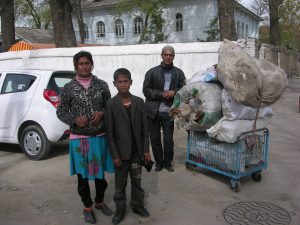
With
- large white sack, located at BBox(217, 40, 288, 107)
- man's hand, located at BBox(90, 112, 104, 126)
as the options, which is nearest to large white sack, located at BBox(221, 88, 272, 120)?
large white sack, located at BBox(217, 40, 288, 107)

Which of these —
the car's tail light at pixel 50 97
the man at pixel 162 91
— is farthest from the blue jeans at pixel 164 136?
the car's tail light at pixel 50 97

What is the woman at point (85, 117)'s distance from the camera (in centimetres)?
376

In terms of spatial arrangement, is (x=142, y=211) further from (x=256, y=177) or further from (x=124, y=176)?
(x=256, y=177)

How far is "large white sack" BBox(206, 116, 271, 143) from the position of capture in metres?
4.77

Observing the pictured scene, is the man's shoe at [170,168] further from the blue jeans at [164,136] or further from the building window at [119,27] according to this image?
the building window at [119,27]

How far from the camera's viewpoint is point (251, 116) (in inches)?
196

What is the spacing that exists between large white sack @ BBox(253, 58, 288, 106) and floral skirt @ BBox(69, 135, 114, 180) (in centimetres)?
208

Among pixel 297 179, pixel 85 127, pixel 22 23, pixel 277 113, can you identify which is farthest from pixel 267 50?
pixel 22 23

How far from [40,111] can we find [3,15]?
11.6 meters

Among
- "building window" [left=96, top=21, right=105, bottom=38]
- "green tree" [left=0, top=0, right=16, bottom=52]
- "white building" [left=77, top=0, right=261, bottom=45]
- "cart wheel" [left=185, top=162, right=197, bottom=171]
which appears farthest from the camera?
"building window" [left=96, top=21, right=105, bottom=38]

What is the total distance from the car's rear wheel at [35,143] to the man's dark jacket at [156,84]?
2.04 metres

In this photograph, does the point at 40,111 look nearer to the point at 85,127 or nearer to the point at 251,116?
the point at 85,127

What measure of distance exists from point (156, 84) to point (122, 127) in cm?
197

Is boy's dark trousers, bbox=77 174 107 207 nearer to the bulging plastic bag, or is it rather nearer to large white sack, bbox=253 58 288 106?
the bulging plastic bag
